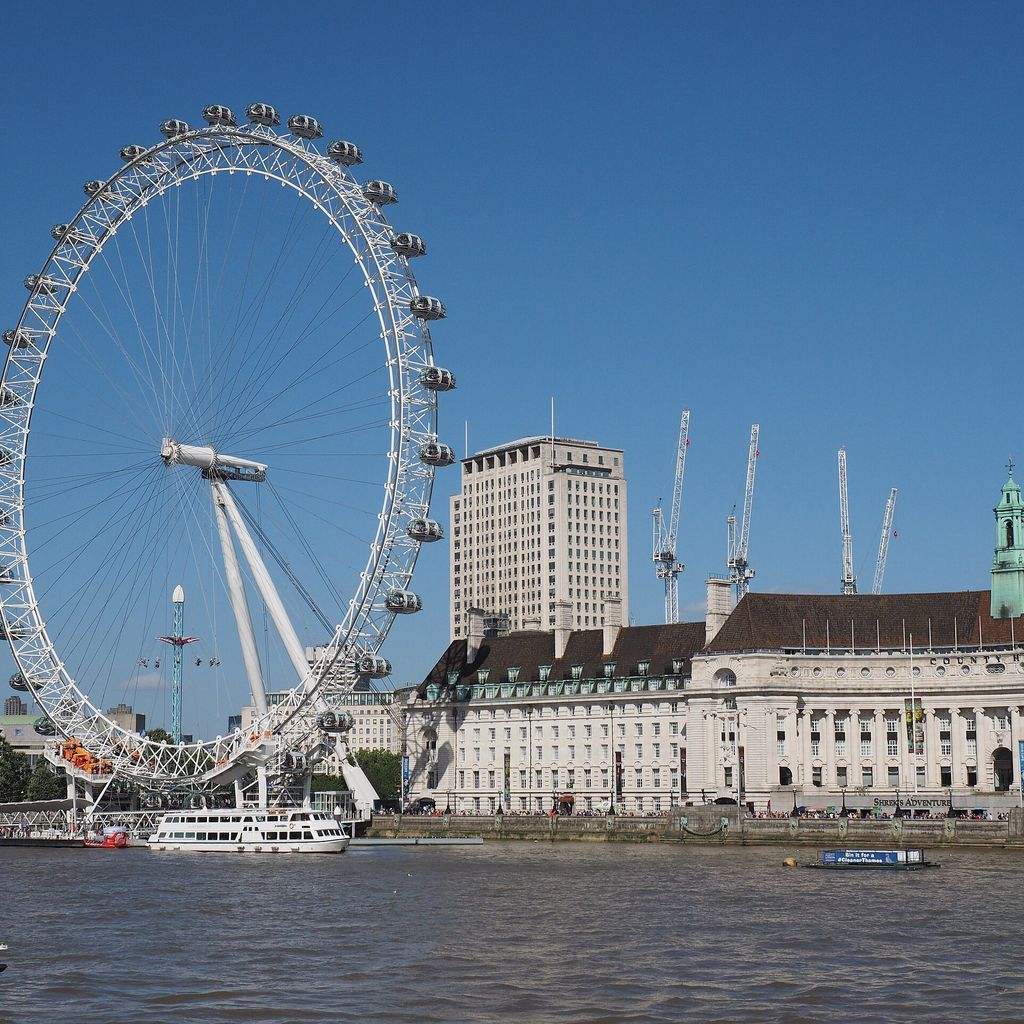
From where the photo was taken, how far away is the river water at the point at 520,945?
45875 millimetres

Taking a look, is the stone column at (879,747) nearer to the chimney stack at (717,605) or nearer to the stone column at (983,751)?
the stone column at (983,751)

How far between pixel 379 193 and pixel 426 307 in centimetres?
786

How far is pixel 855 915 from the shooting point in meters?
66.7

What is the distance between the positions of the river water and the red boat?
32.9m

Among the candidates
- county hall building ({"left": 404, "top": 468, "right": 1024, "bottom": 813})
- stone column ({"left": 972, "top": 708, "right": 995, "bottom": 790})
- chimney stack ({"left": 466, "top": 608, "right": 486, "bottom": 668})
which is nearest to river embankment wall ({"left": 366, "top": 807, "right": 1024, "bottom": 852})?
county hall building ({"left": 404, "top": 468, "right": 1024, "bottom": 813})

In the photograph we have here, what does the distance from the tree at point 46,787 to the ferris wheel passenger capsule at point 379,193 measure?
240 feet

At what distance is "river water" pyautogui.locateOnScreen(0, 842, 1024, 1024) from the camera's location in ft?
151

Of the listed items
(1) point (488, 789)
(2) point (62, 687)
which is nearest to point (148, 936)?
(2) point (62, 687)

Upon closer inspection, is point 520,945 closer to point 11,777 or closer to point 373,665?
point 373,665

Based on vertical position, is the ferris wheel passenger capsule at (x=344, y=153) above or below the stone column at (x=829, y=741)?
above

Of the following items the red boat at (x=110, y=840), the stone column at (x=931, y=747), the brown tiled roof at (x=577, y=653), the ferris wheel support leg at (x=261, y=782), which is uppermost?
the brown tiled roof at (x=577, y=653)

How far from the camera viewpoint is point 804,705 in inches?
5340

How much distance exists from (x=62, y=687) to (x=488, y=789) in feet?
141

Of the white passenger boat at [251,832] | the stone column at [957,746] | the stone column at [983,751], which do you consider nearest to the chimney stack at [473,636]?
the white passenger boat at [251,832]
